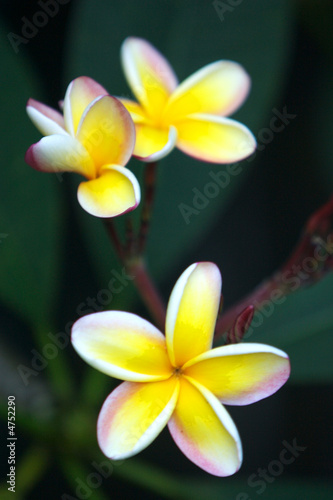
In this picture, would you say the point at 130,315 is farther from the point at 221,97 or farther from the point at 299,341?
the point at 299,341

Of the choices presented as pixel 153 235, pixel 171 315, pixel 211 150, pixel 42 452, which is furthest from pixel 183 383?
pixel 153 235

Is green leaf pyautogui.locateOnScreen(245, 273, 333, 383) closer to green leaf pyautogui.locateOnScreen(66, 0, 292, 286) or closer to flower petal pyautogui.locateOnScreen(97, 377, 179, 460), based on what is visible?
green leaf pyautogui.locateOnScreen(66, 0, 292, 286)

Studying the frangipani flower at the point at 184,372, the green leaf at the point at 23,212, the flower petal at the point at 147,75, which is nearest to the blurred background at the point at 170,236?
the green leaf at the point at 23,212

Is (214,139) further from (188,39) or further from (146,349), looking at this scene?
(188,39)

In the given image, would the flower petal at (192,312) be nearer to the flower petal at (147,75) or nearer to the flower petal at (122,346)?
the flower petal at (122,346)

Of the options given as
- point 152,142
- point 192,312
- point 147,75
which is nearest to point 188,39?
point 147,75

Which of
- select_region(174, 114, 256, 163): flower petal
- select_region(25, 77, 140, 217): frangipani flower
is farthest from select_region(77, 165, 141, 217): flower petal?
select_region(174, 114, 256, 163): flower petal
